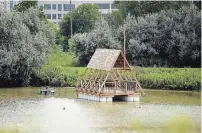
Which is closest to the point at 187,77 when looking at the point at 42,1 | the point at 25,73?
the point at 25,73

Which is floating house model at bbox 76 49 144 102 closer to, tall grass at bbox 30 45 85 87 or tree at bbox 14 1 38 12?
tall grass at bbox 30 45 85 87

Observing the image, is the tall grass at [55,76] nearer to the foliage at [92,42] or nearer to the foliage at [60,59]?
the foliage at [92,42]

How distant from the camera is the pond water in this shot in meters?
35.0

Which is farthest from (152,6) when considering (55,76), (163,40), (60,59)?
(55,76)

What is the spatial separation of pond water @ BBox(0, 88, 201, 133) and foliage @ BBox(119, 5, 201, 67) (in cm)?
721

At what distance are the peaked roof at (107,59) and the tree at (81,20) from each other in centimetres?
3287

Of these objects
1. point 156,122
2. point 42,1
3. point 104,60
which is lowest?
point 156,122

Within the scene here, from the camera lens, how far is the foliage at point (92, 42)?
5775 cm

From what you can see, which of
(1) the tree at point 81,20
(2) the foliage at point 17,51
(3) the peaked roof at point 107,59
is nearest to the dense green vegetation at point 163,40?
(2) the foliage at point 17,51

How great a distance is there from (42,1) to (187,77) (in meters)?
66.4

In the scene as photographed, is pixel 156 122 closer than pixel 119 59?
Yes

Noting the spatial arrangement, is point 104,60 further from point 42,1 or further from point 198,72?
point 42,1

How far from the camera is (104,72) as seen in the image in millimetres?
46438

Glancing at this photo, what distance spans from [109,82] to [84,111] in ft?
16.0
